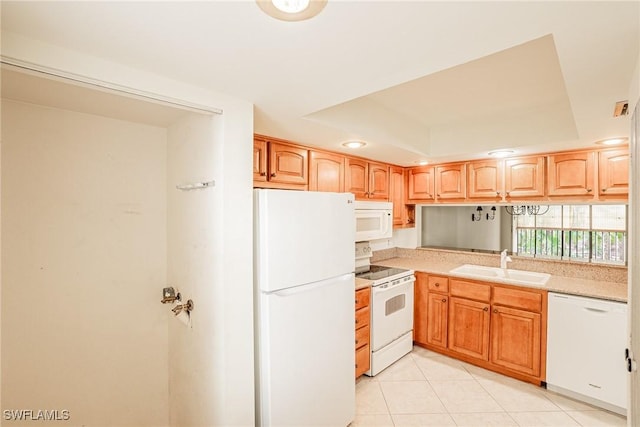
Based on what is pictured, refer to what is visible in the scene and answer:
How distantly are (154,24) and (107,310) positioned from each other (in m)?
1.63

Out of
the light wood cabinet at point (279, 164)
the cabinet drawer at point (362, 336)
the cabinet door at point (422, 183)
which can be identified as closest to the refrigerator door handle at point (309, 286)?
the cabinet drawer at point (362, 336)

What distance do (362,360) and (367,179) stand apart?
1781 millimetres

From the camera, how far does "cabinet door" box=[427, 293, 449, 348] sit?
10.2ft

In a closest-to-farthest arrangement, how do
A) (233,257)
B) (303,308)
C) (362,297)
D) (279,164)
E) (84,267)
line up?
(233,257)
(84,267)
(303,308)
(279,164)
(362,297)

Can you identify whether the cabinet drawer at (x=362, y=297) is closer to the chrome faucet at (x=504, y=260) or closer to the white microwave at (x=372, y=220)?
the white microwave at (x=372, y=220)

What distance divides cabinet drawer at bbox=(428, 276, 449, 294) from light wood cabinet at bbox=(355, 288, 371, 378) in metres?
0.88

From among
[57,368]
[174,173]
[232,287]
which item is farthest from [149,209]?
[57,368]

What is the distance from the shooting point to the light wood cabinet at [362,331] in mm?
2605

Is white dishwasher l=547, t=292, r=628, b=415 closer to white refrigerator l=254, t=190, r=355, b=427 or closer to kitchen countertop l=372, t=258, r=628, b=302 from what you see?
kitchen countertop l=372, t=258, r=628, b=302

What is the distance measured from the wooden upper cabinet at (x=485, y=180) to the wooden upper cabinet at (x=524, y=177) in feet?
0.20

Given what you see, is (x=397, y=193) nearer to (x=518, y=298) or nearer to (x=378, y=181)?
(x=378, y=181)

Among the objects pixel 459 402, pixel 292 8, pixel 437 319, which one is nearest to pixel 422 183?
pixel 437 319

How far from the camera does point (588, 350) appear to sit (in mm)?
2332

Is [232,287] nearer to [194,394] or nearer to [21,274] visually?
[194,394]
